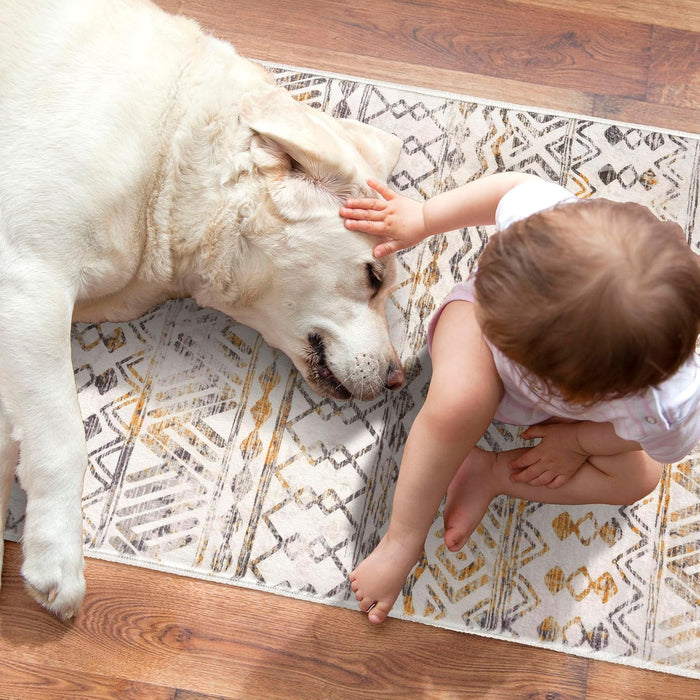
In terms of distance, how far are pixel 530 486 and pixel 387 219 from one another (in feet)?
1.75

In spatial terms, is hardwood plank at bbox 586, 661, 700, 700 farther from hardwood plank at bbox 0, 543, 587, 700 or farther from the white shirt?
the white shirt

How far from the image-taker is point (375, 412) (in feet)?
4.75

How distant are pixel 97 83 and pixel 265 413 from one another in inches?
25.3

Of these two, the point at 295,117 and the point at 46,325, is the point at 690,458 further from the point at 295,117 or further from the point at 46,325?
the point at 46,325

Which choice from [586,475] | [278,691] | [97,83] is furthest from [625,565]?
[97,83]

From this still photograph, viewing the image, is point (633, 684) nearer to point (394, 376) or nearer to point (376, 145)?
point (394, 376)

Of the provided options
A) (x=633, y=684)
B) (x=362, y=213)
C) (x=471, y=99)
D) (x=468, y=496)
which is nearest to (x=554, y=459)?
(x=468, y=496)

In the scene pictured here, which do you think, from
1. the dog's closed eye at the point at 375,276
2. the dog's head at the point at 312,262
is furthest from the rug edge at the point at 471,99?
the dog's closed eye at the point at 375,276

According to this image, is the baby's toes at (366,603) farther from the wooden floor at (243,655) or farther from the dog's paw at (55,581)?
the dog's paw at (55,581)

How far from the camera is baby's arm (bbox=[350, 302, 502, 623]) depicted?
119 centimetres

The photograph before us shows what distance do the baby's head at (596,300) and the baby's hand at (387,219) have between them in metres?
0.32

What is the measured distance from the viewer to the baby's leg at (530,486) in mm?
1287

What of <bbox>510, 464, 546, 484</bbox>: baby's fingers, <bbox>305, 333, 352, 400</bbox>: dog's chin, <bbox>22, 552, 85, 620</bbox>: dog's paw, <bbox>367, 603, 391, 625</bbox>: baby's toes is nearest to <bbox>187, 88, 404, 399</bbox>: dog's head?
<bbox>305, 333, 352, 400</bbox>: dog's chin

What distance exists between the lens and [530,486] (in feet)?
4.39
